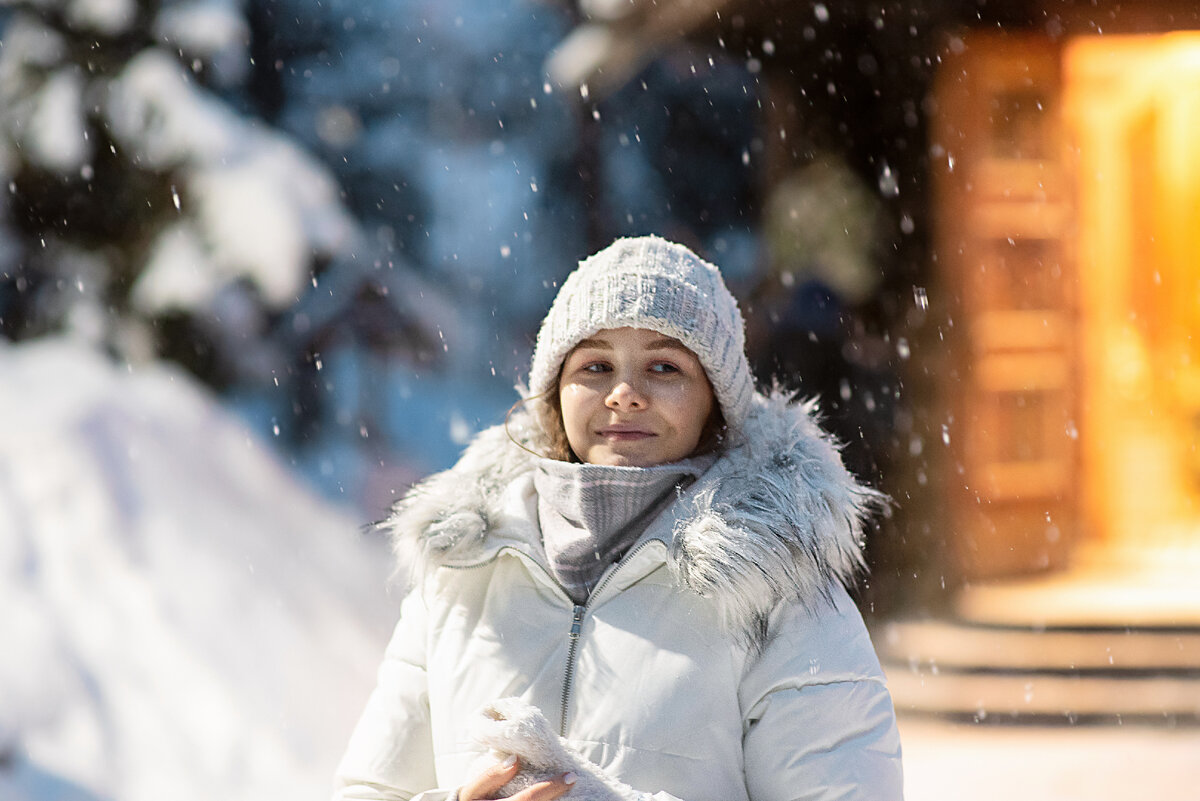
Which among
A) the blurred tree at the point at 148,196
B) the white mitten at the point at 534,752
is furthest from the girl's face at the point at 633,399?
the blurred tree at the point at 148,196

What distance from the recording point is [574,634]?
1397 millimetres

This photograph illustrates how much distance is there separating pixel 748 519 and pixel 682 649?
186 millimetres

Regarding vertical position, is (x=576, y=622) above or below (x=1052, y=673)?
below

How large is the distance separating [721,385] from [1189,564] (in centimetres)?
525

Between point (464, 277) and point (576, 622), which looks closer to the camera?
point (576, 622)

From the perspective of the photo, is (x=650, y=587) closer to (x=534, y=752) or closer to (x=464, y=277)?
(x=534, y=752)

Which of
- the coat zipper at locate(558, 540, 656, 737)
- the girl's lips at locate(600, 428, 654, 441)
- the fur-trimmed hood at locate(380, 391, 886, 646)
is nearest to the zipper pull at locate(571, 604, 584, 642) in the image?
the coat zipper at locate(558, 540, 656, 737)

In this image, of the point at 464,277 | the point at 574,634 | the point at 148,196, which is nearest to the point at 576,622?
the point at 574,634

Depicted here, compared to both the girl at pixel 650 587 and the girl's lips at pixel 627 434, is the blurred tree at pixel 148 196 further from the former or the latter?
the girl's lips at pixel 627 434

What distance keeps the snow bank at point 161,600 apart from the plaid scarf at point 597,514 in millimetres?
2816

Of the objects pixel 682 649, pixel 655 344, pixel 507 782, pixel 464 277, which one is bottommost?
pixel 507 782

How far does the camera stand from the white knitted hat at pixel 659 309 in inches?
57.1

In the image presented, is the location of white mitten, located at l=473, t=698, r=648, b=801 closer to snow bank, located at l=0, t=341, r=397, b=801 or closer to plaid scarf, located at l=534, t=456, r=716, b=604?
plaid scarf, located at l=534, t=456, r=716, b=604

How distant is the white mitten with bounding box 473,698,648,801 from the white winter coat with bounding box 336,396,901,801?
2.7 inches
